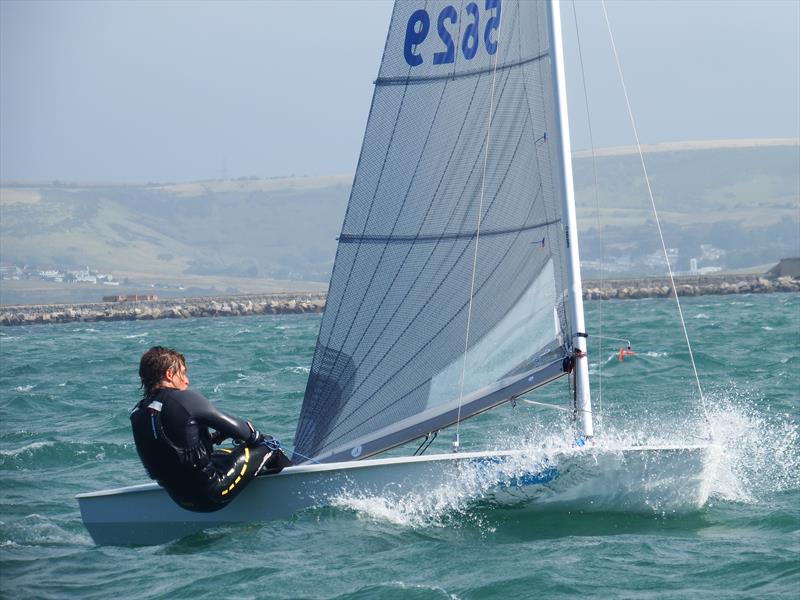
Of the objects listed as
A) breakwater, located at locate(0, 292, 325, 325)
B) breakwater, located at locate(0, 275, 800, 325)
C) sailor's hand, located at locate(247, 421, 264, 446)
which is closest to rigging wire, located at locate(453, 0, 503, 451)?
sailor's hand, located at locate(247, 421, 264, 446)

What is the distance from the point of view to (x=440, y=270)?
7930mm

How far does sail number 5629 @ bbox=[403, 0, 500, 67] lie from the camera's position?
25.4 ft

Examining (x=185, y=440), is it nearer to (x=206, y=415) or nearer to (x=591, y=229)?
(x=206, y=415)

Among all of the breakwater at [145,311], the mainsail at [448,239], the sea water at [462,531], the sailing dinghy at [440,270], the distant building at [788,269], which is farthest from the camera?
the distant building at [788,269]

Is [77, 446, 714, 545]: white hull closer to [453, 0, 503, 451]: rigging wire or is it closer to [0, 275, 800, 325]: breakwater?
[453, 0, 503, 451]: rigging wire

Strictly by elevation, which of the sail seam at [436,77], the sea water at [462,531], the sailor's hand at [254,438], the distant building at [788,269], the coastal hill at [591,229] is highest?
the coastal hill at [591,229]

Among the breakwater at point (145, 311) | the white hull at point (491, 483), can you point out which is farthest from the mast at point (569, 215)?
the breakwater at point (145, 311)

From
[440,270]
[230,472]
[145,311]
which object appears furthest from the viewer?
[145,311]

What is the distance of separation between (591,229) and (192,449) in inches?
6510

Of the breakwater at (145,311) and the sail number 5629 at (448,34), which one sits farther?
the breakwater at (145,311)

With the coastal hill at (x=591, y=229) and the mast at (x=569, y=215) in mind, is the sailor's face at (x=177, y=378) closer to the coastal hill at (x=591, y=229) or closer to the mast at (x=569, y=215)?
the mast at (x=569, y=215)

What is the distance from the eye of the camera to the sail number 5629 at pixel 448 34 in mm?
7746

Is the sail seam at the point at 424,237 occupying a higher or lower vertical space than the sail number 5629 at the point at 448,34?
lower

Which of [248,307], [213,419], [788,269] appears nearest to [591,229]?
[788,269]
